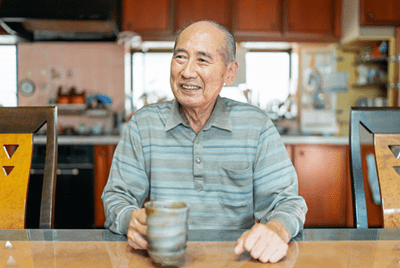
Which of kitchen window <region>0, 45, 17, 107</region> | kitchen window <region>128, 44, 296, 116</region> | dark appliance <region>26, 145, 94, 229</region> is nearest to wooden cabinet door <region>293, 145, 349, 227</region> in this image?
kitchen window <region>128, 44, 296, 116</region>

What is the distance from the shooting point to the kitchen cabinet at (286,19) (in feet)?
10.7

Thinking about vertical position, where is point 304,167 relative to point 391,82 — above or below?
below

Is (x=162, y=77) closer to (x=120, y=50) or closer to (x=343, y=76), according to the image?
(x=120, y=50)

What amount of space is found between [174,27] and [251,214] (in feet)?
8.34

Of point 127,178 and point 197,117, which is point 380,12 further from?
point 127,178

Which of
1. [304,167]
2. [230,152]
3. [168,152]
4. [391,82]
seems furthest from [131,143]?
[391,82]

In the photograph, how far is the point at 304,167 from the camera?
3.00 meters

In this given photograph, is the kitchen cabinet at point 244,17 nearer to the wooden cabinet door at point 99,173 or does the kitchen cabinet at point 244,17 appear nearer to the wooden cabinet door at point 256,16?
the wooden cabinet door at point 256,16

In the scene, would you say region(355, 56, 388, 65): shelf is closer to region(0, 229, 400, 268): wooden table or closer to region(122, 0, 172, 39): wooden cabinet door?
region(122, 0, 172, 39): wooden cabinet door

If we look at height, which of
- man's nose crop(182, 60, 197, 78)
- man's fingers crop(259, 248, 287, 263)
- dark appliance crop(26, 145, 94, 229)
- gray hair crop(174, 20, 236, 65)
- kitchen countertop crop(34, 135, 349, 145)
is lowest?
dark appliance crop(26, 145, 94, 229)

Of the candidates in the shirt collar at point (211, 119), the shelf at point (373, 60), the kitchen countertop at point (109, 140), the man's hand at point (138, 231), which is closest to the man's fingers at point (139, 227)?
the man's hand at point (138, 231)

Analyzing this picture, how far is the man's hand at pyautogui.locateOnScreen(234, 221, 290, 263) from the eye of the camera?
0.65 metres

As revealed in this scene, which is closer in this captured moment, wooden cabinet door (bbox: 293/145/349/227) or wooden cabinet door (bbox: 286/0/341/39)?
wooden cabinet door (bbox: 293/145/349/227)

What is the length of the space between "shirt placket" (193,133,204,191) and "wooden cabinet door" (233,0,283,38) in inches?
95.7
